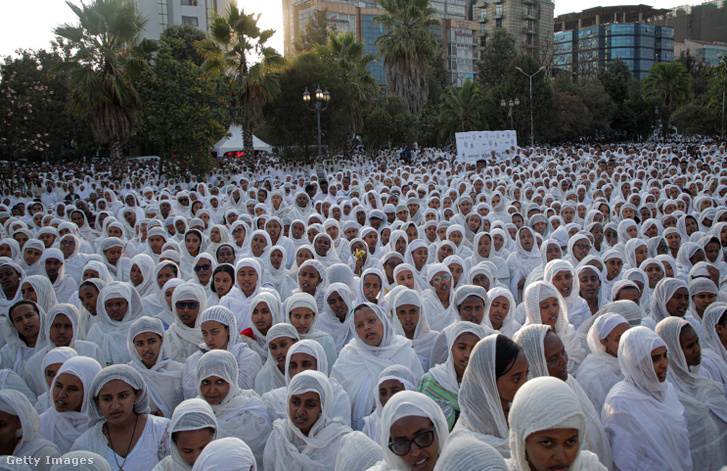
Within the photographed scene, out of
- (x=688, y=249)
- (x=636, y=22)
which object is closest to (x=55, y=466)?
(x=688, y=249)

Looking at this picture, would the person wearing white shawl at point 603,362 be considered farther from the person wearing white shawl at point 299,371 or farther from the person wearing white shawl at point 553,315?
the person wearing white shawl at point 299,371

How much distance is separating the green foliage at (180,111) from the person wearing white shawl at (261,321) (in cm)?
1390

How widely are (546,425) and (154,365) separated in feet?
8.91

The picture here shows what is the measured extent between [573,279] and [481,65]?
55.3m

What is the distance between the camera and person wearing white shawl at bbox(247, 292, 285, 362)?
168 inches

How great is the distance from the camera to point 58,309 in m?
4.08

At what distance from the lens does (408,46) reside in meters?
31.3

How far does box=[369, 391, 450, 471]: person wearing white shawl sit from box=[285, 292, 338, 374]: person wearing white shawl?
1.91 m

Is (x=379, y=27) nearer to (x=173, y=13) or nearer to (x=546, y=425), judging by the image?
(x=173, y=13)

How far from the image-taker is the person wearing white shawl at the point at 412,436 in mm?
2191

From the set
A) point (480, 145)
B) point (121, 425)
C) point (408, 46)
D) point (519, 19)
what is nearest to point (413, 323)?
point (121, 425)

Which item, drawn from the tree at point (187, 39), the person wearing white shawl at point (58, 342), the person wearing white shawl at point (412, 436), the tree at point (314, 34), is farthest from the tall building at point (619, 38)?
the person wearing white shawl at point (412, 436)

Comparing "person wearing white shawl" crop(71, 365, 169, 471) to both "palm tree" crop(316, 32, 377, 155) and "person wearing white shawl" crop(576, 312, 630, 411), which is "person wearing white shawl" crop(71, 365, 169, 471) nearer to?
"person wearing white shawl" crop(576, 312, 630, 411)

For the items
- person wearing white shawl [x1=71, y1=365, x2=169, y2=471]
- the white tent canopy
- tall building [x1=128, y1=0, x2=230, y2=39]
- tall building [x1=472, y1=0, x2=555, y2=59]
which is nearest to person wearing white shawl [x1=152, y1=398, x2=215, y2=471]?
person wearing white shawl [x1=71, y1=365, x2=169, y2=471]
